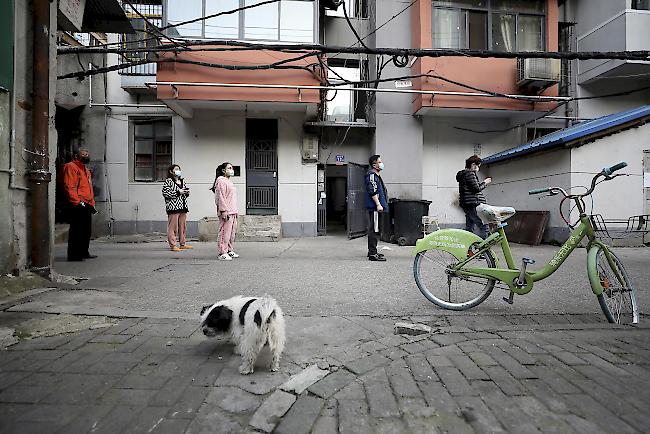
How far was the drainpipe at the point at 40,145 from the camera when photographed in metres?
4.35

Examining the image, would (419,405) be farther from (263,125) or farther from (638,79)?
(638,79)

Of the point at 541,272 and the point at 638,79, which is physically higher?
the point at 638,79

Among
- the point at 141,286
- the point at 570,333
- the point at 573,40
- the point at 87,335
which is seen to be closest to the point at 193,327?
the point at 87,335

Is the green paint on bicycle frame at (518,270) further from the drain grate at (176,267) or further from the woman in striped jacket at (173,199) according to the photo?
the woman in striped jacket at (173,199)

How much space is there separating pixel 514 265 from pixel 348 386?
90.1 inches

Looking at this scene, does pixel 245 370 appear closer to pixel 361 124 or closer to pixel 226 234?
pixel 226 234

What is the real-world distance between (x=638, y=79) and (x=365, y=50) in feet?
37.9

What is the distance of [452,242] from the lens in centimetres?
363

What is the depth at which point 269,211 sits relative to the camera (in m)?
11.5

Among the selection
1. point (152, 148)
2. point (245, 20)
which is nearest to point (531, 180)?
point (245, 20)

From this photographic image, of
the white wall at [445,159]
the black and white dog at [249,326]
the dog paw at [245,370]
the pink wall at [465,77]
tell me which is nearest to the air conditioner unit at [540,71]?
the pink wall at [465,77]

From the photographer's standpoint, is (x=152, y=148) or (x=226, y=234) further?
(x=152, y=148)

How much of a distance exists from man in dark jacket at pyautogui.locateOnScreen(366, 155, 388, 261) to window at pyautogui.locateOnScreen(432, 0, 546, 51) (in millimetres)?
6982

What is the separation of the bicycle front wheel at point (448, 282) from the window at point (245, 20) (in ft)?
28.2
